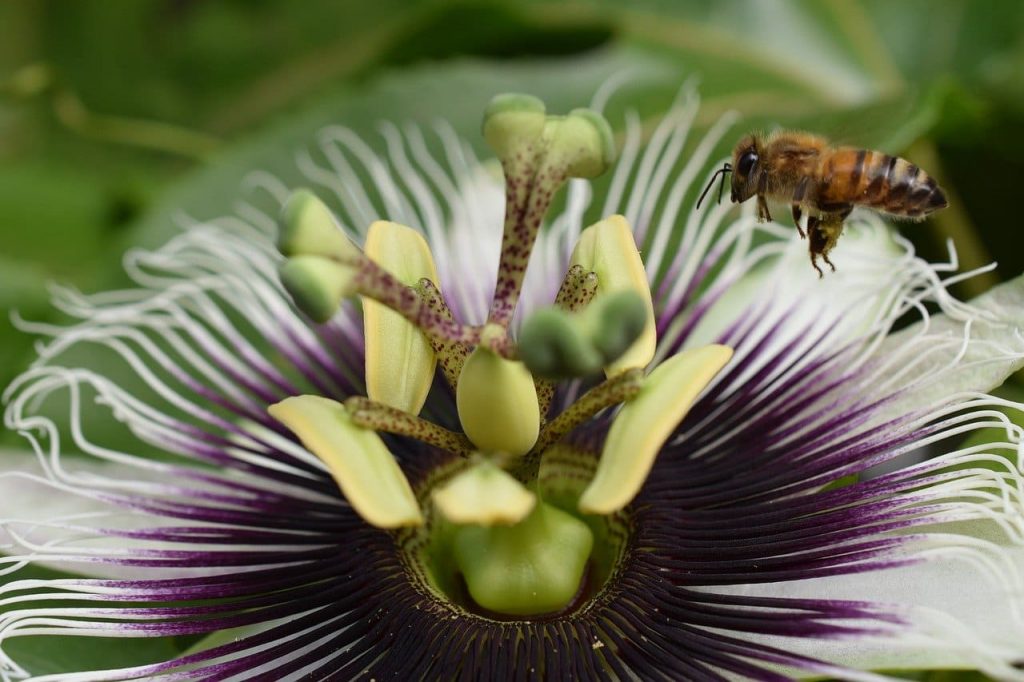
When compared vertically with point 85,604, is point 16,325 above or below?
above

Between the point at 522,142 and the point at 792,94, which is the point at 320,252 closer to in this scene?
the point at 522,142

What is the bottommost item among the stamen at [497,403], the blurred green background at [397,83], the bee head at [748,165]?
the stamen at [497,403]

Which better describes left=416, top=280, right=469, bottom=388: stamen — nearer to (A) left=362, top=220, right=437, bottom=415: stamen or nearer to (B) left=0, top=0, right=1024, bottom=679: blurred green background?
(A) left=362, top=220, right=437, bottom=415: stamen

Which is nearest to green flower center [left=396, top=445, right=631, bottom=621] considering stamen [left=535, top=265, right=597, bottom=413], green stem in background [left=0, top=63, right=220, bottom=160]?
stamen [left=535, top=265, right=597, bottom=413]

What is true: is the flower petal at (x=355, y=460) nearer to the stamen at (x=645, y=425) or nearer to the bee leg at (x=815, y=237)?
the stamen at (x=645, y=425)

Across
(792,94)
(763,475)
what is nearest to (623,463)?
(763,475)

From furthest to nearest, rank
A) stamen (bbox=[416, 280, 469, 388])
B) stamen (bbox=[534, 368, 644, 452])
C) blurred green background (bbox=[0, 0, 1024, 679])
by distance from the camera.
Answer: blurred green background (bbox=[0, 0, 1024, 679])
stamen (bbox=[416, 280, 469, 388])
stamen (bbox=[534, 368, 644, 452])

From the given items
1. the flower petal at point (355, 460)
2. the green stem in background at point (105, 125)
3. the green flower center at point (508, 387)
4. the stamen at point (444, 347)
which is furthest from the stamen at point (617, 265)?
→ the green stem in background at point (105, 125)
